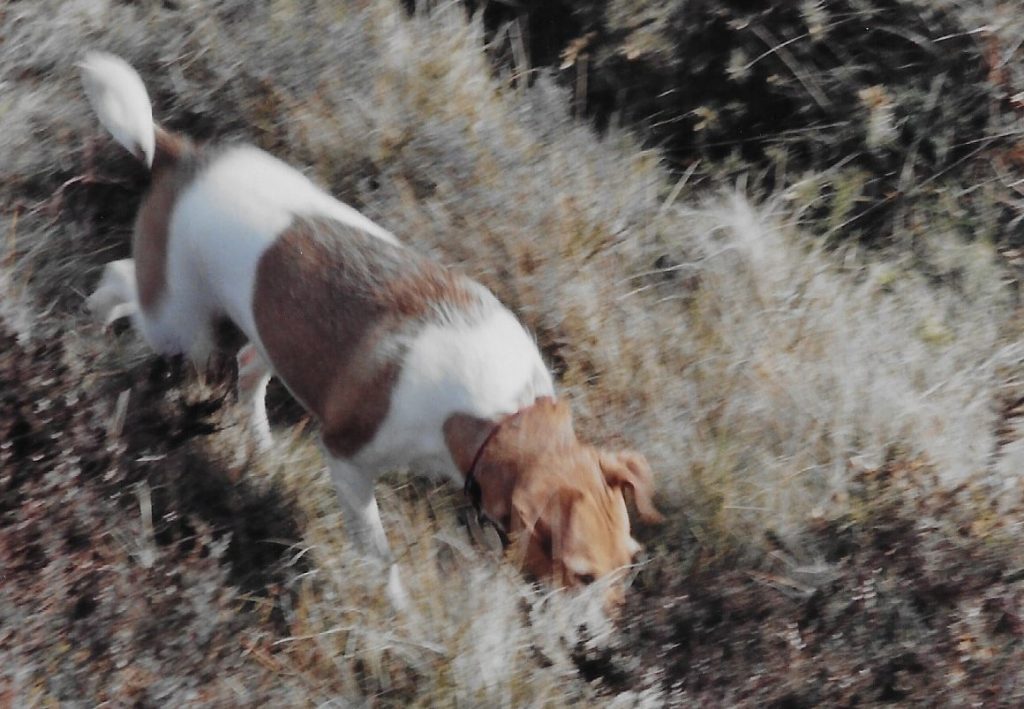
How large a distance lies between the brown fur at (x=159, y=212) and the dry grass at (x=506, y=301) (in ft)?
0.98

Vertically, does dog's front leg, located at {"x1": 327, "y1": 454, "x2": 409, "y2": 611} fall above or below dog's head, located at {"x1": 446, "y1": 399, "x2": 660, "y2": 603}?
below

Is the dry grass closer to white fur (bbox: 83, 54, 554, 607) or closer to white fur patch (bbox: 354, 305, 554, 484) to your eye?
white fur (bbox: 83, 54, 554, 607)

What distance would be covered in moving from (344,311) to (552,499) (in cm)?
93

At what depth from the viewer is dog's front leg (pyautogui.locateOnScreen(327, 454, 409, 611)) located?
12.4 ft

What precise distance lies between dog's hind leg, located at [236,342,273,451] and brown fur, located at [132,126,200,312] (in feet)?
1.41

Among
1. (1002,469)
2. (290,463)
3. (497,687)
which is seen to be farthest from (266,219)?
(1002,469)

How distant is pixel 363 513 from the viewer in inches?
152

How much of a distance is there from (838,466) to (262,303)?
1954mm

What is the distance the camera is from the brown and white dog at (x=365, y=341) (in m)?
3.37

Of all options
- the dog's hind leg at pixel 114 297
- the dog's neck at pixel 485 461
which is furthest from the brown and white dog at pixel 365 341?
the dog's hind leg at pixel 114 297

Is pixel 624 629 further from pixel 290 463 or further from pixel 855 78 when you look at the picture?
pixel 855 78

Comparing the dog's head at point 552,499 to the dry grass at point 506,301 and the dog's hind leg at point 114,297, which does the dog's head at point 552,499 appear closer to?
the dry grass at point 506,301

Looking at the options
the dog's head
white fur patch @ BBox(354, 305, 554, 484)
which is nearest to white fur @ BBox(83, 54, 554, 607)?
white fur patch @ BBox(354, 305, 554, 484)

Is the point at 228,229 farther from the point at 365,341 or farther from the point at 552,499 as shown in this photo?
the point at 552,499
